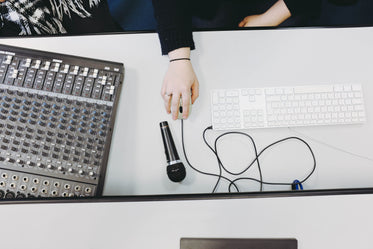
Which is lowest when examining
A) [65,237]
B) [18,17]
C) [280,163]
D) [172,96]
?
[65,237]

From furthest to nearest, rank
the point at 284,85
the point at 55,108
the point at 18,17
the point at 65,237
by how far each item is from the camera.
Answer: the point at 18,17
the point at 284,85
the point at 55,108
the point at 65,237

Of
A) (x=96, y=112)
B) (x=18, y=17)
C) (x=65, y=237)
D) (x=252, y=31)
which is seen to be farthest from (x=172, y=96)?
(x=18, y=17)

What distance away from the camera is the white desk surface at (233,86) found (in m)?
0.77

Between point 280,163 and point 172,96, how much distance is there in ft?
1.20

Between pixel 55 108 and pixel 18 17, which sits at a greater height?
pixel 18 17

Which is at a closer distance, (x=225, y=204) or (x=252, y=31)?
(x=225, y=204)

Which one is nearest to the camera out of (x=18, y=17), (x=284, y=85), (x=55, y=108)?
(x=55, y=108)

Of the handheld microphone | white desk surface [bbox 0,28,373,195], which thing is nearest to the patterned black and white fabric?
white desk surface [bbox 0,28,373,195]

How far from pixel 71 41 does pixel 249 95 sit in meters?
0.56

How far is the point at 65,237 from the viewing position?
0.57 meters

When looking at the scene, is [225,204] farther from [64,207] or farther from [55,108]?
[55,108]

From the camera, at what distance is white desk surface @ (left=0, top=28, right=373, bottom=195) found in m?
0.77

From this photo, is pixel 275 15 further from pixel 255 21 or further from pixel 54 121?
pixel 54 121

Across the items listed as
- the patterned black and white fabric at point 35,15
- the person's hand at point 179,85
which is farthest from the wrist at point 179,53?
the patterned black and white fabric at point 35,15
